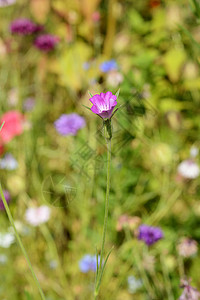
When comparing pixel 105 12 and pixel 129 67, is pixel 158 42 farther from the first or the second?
pixel 105 12

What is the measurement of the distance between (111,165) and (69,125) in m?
0.16

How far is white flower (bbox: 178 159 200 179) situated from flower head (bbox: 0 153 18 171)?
507mm

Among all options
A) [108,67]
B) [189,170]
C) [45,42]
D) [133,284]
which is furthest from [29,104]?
[133,284]

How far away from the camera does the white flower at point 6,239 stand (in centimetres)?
99

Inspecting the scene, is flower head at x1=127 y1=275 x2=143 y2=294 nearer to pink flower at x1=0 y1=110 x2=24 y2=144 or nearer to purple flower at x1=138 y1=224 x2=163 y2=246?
purple flower at x1=138 y1=224 x2=163 y2=246

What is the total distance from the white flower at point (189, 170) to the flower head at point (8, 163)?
20.0 inches

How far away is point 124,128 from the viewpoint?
1.08 metres

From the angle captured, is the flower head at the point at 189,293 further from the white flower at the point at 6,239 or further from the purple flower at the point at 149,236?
the white flower at the point at 6,239

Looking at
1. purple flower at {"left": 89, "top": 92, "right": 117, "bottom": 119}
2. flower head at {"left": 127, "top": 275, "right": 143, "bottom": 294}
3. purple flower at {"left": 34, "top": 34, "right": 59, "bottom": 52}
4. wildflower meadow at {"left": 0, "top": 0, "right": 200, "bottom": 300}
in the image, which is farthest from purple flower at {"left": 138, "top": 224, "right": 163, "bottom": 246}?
purple flower at {"left": 34, "top": 34, "right": 59, "bottom": 52}

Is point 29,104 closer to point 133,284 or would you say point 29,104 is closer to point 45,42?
point 45,42

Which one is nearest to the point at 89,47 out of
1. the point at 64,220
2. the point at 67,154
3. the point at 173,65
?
the point at 173,65

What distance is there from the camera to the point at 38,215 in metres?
1.01

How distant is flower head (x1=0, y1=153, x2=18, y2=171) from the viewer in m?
1.18

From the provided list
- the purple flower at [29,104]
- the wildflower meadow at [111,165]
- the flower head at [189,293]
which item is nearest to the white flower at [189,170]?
the wildflower meadow at [111,165]
